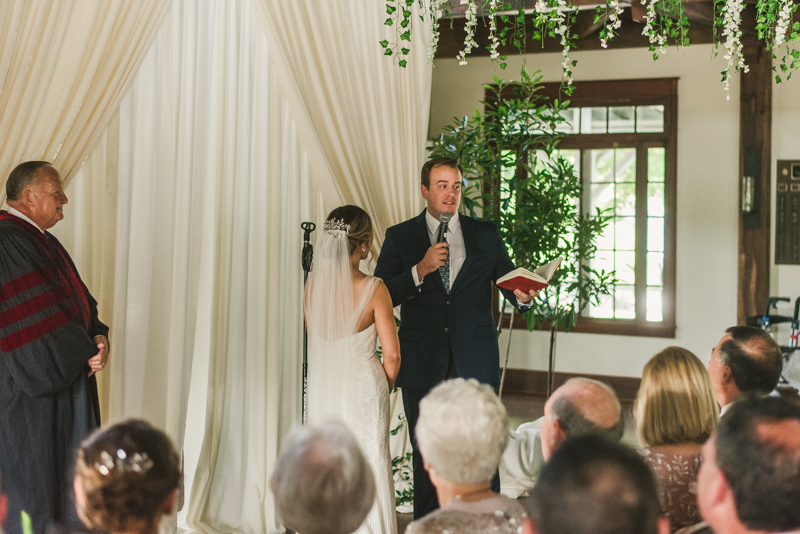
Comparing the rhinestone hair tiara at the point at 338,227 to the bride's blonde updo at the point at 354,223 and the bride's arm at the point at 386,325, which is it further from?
the bride's arm at the point at 386,325

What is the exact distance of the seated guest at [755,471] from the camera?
1182mm

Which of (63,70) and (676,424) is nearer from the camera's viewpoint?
(676,424)

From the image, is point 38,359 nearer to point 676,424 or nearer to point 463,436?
point 463,436

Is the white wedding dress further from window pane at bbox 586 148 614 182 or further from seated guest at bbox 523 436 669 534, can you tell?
window pane at bbox 586 148 614 182

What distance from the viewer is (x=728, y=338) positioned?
2.18 m

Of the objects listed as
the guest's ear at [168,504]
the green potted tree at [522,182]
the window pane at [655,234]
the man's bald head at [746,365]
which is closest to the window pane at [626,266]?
the window pane at [655,234]

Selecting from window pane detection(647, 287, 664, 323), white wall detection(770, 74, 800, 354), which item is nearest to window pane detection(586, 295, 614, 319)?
window pane detection(647, 287, 664, 323)

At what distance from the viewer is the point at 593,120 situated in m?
7.19

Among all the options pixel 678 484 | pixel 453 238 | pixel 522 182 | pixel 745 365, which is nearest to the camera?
pixel 678 484

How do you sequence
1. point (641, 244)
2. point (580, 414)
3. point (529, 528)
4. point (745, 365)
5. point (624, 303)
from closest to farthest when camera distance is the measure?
point (529, 528), point (580, 414), point (745, 365), point (641, 244), point (624, 303)

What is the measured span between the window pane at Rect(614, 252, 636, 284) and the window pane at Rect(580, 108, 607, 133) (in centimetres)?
128

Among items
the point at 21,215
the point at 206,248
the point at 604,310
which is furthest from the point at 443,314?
the point at 604,310

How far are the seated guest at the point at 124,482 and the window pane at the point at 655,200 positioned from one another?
21.5ft

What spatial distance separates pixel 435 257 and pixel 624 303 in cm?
489
